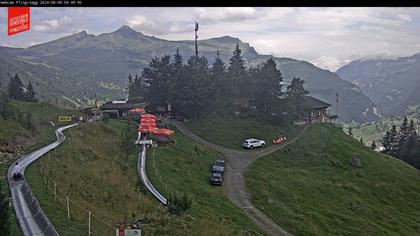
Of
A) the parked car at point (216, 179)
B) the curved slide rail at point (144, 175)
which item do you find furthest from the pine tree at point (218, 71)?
the parked car at point (216, 179)

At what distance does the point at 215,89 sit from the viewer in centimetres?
7150

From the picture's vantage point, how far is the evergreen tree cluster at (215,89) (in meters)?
67.3

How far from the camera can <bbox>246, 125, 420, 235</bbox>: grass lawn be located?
3300 cm

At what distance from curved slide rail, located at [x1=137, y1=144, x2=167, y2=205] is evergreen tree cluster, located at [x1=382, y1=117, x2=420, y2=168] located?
56010 millimetres

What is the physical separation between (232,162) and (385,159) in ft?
88.0

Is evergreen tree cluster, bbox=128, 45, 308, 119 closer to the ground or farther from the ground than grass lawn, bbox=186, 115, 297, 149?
farther from the ground

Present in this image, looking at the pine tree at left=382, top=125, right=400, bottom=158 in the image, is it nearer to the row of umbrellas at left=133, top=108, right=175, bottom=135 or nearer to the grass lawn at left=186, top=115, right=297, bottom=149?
the grass lawn at left=186, top=115, right=297, bottom=149

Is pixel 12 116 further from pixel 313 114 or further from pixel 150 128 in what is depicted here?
pixel 313 114

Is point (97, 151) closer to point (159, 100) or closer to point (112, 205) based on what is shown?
point (112, 205)

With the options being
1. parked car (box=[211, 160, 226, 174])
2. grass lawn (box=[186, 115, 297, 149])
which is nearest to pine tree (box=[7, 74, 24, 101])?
grass lawn (box=[186, 115, 297, 149])

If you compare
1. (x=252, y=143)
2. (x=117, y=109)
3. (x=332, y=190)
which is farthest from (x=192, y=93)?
(x=332, y=190)

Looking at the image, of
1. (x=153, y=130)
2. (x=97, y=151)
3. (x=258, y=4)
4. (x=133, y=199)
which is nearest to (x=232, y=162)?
(x=153, y=130)

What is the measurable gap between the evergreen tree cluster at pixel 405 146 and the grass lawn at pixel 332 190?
22.5 metres

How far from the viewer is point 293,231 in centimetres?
2933
